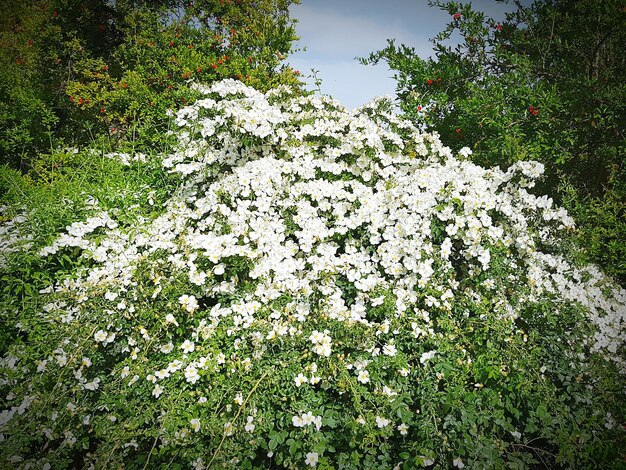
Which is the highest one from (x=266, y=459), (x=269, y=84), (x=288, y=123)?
(x=269, y=84)

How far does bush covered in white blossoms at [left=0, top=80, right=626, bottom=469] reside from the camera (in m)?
1.94

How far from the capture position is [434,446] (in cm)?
189

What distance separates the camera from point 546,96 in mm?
3369

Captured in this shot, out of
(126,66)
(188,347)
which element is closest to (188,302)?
(188,347)

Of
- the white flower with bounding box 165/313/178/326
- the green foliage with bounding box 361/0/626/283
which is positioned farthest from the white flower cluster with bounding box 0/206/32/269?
the green foliage with bounding box 361/0/626/283

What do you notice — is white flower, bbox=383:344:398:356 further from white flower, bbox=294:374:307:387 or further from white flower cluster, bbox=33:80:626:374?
white flower, bbox=294:374:307:387

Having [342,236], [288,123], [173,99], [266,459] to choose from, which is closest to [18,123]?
[173,99]

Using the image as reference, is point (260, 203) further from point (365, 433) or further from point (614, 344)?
point (614, 344)

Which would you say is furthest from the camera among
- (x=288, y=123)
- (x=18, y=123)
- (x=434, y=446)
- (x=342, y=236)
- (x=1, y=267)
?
(x=18, y=123)

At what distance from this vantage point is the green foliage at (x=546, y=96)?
10.3 ft

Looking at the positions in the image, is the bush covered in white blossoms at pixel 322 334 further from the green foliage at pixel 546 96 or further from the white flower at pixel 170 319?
the green foliage at pixel 546 96

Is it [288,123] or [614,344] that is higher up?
[288,123]

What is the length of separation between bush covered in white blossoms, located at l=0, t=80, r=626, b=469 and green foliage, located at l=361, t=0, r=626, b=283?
0.73m

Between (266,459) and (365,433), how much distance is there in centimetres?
70
